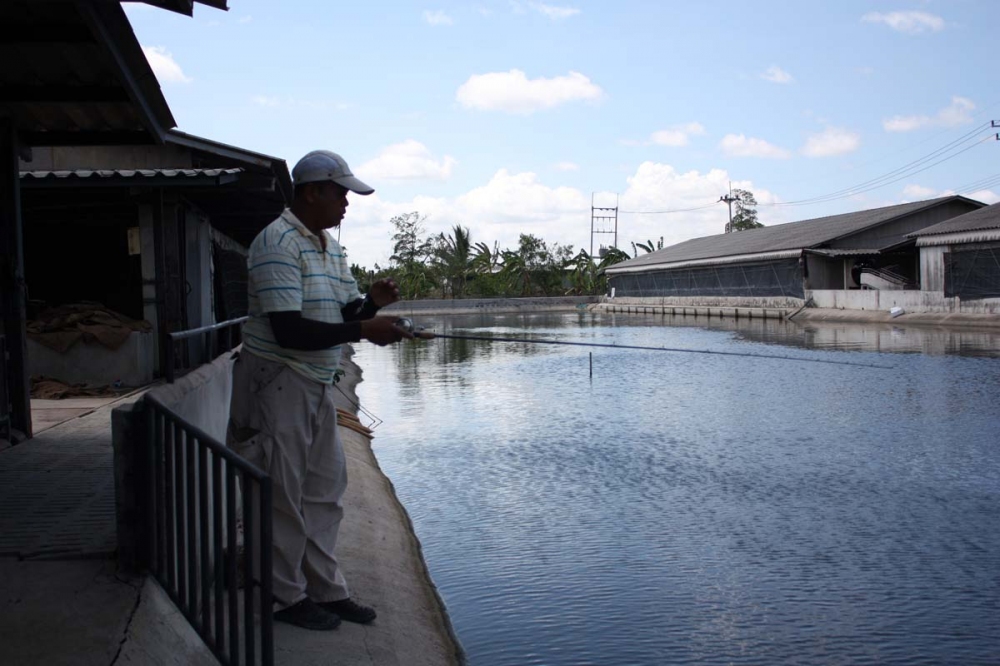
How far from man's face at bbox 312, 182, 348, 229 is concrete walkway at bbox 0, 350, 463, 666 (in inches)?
65.8

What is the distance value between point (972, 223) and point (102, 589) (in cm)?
3470

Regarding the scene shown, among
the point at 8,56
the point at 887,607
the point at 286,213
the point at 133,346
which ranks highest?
the point at 8,56

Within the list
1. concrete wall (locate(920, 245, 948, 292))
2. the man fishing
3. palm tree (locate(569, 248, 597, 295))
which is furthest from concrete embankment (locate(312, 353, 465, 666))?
palm tree (locate(569, 248, 597, 295))

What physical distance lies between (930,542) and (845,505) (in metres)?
1.20

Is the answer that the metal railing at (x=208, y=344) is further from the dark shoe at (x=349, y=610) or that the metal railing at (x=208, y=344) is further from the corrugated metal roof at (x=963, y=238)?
the corrugated metal roof at (x=963, y=238)

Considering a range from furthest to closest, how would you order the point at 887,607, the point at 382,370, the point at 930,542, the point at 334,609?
the point at 382,370
the point at 930,542
the point at 887,607
the point at 334,609

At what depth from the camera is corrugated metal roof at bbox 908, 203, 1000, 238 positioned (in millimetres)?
32156

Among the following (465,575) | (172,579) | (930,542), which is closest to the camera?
(172,579)

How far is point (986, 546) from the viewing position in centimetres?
716

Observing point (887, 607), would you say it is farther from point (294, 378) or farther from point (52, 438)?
point (52, 438)

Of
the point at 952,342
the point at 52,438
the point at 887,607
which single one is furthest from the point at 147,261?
the point at 952,342

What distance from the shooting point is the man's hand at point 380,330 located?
13.1ft

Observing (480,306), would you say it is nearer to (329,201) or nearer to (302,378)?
(329,201)

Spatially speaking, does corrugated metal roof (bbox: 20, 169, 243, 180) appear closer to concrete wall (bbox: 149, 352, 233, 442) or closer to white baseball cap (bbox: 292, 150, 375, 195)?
concrete wall (bbox: 149, 352, 233, 442)
